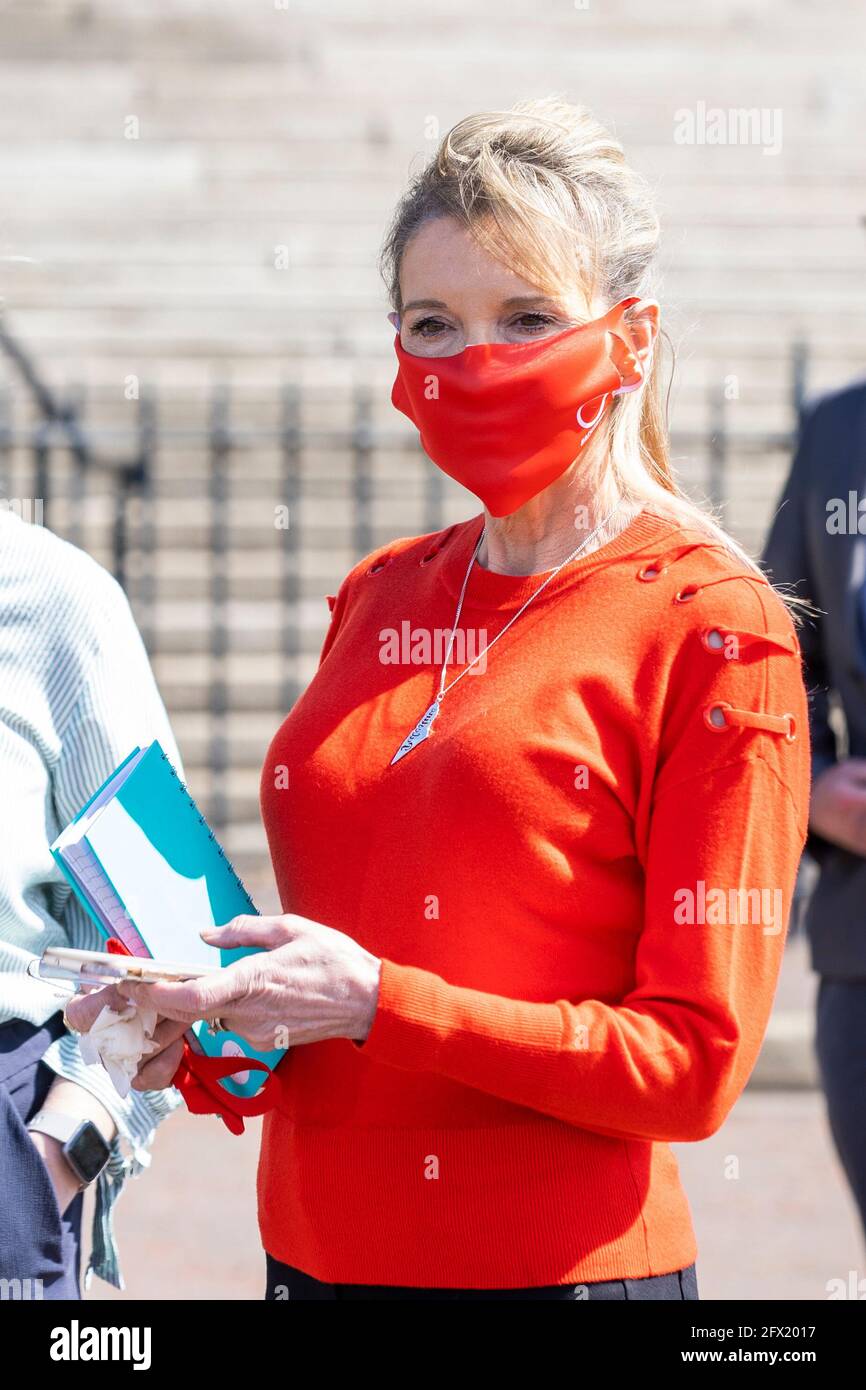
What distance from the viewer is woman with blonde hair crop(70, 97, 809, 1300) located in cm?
182

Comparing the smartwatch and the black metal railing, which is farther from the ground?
the black metal railing

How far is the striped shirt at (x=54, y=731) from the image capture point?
238 centimetres

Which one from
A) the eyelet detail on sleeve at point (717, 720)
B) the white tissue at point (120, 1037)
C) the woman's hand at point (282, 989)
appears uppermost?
the eyelet detail on sleeve at point (717, 720)

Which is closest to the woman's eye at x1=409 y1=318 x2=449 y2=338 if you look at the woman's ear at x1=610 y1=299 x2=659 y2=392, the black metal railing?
the woman's ear at x1=610 y1=299 x2=659 y2=392

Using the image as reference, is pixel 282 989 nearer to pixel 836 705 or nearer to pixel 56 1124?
pixel 56 1124

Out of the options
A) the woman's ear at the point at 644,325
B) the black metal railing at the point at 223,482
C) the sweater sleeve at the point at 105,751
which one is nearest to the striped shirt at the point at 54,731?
the sweater sleeve at the point at 105,751

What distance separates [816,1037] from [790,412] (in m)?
7.11

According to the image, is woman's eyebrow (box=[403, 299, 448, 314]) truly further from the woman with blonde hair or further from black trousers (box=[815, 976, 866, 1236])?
black trousers (box=[815, 976, 866, 1236])

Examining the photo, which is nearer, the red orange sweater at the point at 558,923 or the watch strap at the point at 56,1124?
the red orange sweater at the point at 558,923

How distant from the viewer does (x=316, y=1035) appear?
1816mm

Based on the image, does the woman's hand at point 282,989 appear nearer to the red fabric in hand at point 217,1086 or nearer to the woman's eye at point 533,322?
the red fabric in hand at point 217,1086

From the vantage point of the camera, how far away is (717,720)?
1837 mm

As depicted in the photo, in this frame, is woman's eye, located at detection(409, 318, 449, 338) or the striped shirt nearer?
woman's eye, located at detection(409, 318, 449, 338)
